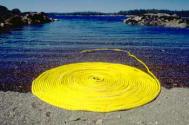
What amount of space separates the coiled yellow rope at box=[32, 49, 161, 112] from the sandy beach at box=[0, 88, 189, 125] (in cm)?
26

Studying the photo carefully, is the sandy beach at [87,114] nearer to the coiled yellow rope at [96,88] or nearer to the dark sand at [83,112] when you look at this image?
the dark sand at [83,112]

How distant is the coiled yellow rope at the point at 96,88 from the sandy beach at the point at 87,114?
10.1 inches

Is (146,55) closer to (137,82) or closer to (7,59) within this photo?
(137,82)

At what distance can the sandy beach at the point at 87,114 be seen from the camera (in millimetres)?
6375

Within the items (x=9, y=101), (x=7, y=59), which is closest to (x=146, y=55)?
(x=7, y=59)

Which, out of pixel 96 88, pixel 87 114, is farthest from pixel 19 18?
pixel 87 114

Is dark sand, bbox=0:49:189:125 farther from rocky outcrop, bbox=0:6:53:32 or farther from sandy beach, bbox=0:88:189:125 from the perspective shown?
rocky outcrop, bbox=0:6:53:32

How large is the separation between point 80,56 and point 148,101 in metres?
6.88

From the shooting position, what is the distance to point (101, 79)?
9227mm

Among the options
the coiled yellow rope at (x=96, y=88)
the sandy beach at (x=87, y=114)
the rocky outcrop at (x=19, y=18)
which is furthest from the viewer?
the rocky outcrop at (x=19, y=18)

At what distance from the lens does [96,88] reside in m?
8.52

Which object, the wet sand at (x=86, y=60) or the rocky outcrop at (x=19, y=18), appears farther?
the rocky outcrop at (x=19, y=18)

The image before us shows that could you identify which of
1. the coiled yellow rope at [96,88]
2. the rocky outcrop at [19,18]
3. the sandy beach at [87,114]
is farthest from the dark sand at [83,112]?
the rocky outcrop at [19,18]

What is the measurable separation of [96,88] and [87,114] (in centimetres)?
176
